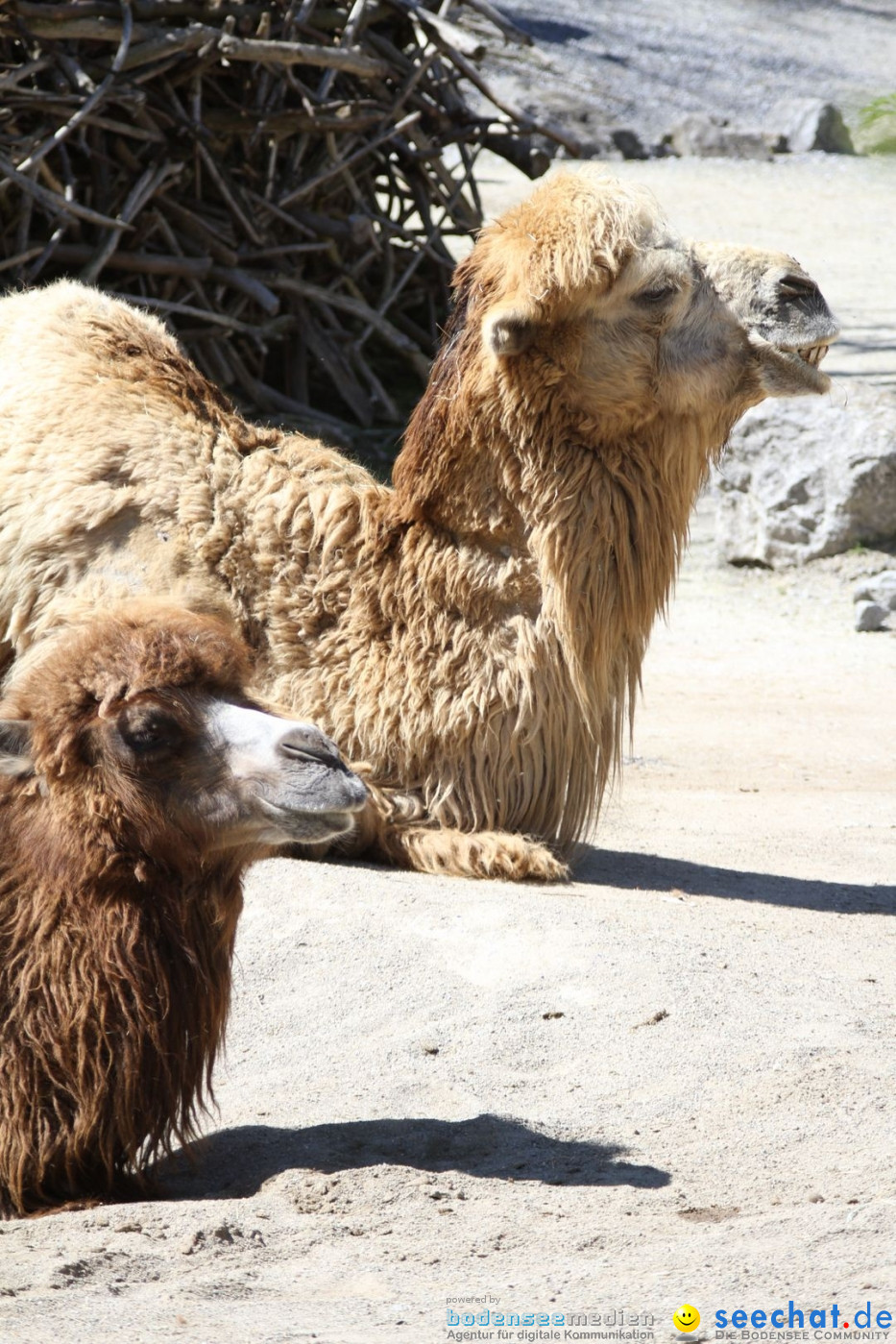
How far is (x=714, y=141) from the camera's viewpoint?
2598 cm

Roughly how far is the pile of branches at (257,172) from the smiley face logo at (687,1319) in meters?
8.30

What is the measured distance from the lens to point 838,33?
3647 centimetres

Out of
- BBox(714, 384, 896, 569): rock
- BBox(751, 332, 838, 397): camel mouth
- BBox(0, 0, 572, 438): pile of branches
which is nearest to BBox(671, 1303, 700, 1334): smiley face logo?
BBox(751, 332, 838, 397): camel mouth

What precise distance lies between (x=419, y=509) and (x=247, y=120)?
635 cm

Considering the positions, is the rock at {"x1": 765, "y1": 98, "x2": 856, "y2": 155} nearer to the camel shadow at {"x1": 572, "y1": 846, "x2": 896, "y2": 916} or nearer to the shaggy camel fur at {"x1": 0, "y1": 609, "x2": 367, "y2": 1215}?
the camel shadow at {"x1": 572, "y1": 846, "x2": 896, "y2": 916}

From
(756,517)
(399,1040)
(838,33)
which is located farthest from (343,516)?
(838,33)

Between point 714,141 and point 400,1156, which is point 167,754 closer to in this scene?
point 400,1156

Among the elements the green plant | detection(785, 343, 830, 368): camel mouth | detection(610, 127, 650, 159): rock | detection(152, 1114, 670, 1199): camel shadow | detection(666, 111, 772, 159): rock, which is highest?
detection(666, 111, 772, 159): rock

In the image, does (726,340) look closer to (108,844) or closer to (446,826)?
(446,826)

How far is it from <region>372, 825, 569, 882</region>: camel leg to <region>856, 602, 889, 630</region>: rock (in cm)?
513

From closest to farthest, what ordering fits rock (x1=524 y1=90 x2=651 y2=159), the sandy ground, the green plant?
the green plant → the sandy ground → rock (x1=524 y1=90 x2=651 y2=159)

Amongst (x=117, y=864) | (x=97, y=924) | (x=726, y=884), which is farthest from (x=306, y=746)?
(x=726, y=884)

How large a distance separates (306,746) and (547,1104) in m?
1.21

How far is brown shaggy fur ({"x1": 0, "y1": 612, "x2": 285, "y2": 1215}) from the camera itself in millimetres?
3459
